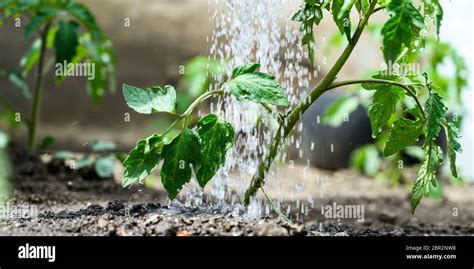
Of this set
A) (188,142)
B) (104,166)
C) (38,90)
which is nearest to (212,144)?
(188,142)

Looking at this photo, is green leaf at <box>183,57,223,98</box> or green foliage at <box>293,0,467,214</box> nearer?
green foliage at <box>293,0,467,214</box>

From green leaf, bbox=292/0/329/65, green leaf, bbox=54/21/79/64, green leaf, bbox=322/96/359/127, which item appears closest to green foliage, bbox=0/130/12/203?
green leaf, bbox=54/21/79/64

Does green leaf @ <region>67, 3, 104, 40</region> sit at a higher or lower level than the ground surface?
higher

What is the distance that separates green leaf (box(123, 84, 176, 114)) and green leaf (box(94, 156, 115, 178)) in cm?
116

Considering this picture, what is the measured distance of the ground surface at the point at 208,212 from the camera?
134cm

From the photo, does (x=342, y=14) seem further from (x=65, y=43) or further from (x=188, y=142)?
(x=65, y=43)

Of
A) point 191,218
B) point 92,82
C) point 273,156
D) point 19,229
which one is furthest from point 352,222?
point 92,82

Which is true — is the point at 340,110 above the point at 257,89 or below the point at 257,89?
above

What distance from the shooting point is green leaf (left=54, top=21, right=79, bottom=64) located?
2.31 meters

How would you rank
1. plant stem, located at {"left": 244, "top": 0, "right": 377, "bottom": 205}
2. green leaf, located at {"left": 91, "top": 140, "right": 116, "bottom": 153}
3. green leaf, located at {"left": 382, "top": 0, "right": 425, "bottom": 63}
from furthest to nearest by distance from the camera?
1. green leaf, located at {"left": 91, "top": 140, "right": 116, "bottom": 153}
2. plant stem, located at {"left": 244, "top": 0, "right": 377, "bottom": 205}
3. green leaf, located at {"left": 382, "top": 0, "right": 425, "bottom": 63}

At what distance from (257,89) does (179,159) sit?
0.66ft

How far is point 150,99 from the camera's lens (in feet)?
4.50

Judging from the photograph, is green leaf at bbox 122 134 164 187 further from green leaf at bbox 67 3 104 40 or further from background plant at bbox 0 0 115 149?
green leaf at bbox 67 3 104 40
